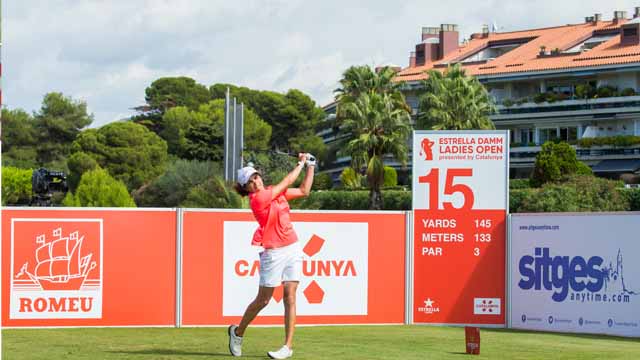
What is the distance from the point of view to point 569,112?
85.8 metres

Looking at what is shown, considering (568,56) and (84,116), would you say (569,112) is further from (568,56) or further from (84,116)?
(84,116)

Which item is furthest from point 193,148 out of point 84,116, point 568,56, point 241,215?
point 241,215

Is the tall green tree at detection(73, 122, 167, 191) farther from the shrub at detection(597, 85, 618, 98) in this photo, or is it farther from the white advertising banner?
the white advertising banner

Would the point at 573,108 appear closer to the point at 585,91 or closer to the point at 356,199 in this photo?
the point at 585,91

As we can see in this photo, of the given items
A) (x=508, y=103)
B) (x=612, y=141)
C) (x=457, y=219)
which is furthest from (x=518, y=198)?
(x=457, y=219)

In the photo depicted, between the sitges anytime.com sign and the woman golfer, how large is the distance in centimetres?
551

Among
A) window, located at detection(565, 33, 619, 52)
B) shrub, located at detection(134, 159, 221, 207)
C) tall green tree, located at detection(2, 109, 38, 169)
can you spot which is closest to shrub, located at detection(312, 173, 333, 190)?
shrub, located at detection(134, 159, 221, 207)

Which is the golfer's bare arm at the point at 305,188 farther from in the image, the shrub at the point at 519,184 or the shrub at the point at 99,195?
the shrub at the point at 519,184

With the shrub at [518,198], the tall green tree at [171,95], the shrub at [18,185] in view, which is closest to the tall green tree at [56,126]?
the tall green tree at [171,95]

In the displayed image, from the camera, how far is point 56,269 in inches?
623

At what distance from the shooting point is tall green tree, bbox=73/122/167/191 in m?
103

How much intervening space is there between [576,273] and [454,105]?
57.8m

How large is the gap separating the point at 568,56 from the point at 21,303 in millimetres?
77659

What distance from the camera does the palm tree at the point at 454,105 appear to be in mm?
72875
